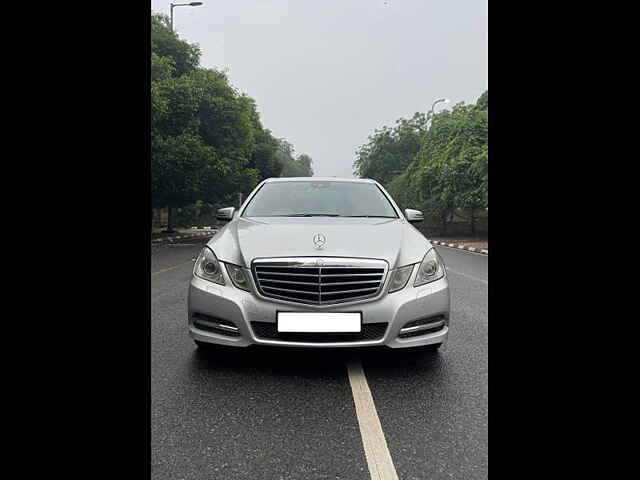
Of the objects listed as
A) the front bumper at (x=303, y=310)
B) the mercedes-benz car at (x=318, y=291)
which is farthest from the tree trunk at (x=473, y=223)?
the front bumper at (x=303, y=310)

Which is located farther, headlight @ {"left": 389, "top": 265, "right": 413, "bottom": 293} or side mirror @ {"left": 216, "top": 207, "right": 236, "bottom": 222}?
side mirror @ {"left": 216, "top": 207, "right": 236, "bottom": 222}

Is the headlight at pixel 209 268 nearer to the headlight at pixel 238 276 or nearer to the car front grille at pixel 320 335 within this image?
the headlight at pixel 238 276

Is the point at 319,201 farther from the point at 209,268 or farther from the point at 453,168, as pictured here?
the point at 453,168

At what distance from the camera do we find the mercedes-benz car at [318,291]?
11.3 feet

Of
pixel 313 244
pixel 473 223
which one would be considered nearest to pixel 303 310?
pixel 313 244

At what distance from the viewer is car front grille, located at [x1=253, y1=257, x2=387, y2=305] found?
137 inches

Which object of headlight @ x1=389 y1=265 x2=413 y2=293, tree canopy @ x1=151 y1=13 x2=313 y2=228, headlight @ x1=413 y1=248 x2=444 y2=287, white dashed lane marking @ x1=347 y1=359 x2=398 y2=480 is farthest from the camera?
tree canopy @ x1=151 y1=13 x2=313 y2=228

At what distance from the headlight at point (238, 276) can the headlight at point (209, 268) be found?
8 cm

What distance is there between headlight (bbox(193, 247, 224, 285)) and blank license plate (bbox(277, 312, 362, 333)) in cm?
57

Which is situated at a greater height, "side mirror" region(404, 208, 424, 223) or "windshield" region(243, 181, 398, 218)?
"windshield" region(243, 181, 398, 218)

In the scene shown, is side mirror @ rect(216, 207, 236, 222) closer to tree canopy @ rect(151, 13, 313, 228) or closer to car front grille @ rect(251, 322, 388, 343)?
car front grille @ rect(251, 322, 388, 343)

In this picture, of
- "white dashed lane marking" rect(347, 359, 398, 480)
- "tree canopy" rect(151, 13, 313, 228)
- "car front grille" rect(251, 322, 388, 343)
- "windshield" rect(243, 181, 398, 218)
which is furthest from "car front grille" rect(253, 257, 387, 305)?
"tree canopy" rect(151, 13, 313, 228)
